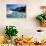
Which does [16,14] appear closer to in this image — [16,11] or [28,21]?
[16,11]

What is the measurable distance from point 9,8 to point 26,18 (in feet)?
1.19

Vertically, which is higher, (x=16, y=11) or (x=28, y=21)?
(x=16, y=11)

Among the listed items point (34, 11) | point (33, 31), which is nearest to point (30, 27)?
point (33, 31)

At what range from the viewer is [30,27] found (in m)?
3.16

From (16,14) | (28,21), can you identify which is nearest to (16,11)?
(16,14)

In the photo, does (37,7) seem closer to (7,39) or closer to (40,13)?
(40,13)

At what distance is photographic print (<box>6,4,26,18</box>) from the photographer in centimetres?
311

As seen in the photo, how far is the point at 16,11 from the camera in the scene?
3123 mm

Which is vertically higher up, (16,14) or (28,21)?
(16,14)

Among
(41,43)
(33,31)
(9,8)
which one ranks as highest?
(9,8)

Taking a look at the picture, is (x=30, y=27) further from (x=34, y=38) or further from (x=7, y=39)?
(x=7, y=39)

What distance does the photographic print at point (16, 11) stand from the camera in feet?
10.2

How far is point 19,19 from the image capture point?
3139 millimetres

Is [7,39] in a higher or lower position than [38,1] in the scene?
lower
